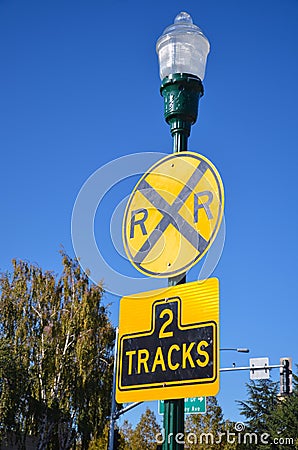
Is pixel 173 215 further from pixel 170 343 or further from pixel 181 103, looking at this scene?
pixel 181 103

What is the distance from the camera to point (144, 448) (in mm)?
26828

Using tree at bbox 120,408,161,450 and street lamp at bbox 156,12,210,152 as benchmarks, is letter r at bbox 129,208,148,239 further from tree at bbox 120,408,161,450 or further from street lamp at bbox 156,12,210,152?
tree at bbox 120,408,161,450

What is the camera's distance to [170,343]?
2.84 metres

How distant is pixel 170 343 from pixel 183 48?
163 cm

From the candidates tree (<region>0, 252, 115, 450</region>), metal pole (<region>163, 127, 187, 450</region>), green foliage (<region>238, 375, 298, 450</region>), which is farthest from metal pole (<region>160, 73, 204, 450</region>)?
Result: green foliage (<region>238, 375, 298, 450</region>)

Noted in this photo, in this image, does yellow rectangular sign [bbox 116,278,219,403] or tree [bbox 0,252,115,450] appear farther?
tree [bbox 0,252,115,450]

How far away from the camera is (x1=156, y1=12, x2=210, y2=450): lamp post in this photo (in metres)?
3.51

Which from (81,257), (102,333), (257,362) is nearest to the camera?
(81,257)

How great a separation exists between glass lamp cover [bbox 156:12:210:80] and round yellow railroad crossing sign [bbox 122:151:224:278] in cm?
59

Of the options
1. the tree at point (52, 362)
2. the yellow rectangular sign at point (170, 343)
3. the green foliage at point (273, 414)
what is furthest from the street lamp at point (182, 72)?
the green foliage at point (273, 414)

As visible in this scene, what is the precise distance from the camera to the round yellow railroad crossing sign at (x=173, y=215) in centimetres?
289

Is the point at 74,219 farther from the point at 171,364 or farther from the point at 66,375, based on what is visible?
the point at 66,375

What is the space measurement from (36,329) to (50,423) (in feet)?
12.9

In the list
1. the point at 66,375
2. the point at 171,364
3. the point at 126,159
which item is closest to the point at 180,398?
the point at 171,364
